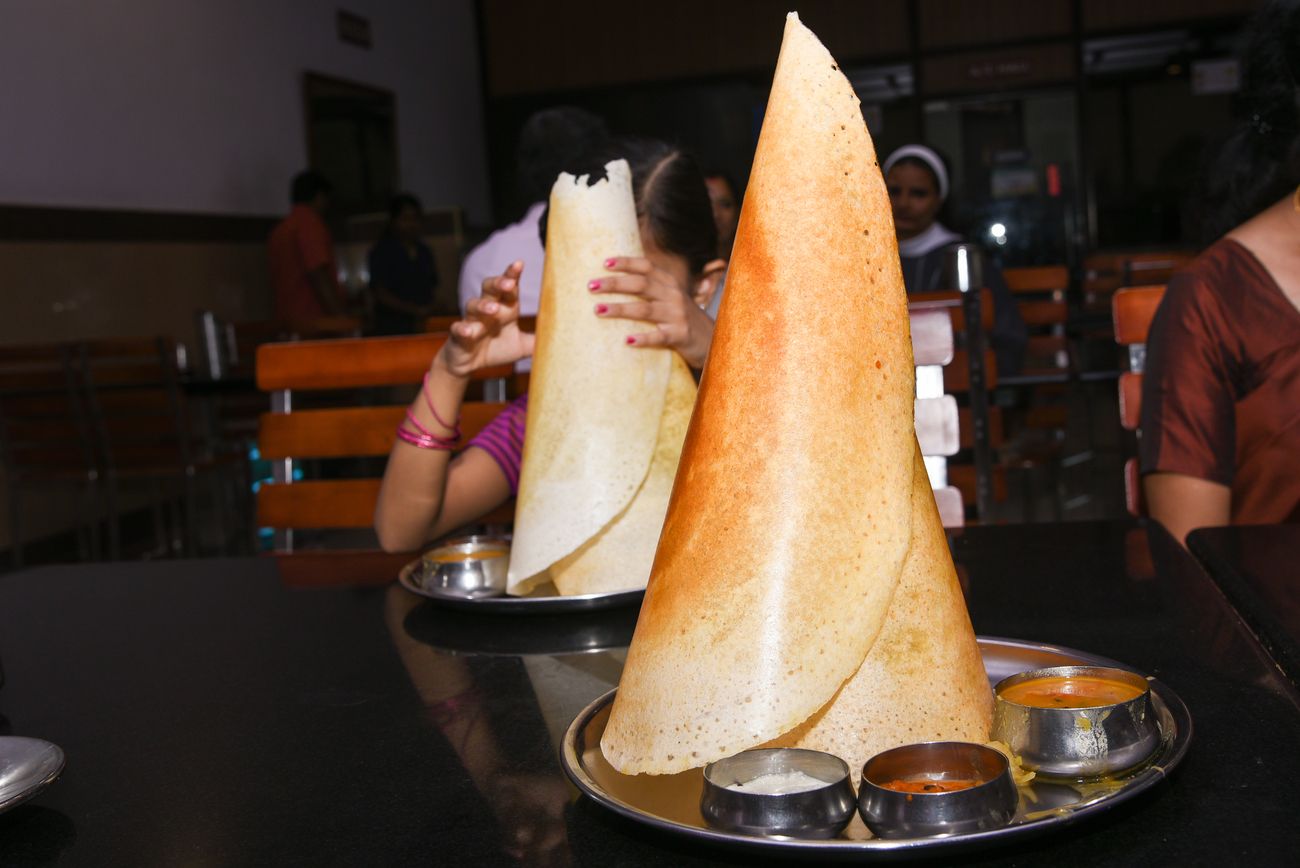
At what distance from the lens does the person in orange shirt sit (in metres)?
6.69

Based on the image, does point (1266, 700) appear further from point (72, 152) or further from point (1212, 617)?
point (72, 152)

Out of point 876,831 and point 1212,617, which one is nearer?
point 876,831

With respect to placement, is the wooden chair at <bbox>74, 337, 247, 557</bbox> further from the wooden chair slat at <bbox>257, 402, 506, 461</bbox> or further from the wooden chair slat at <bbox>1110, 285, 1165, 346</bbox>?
the wooden chair slat at <bbox>1110, 285, 1165, 346</bbox>

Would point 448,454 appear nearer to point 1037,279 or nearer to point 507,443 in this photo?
point 507,443

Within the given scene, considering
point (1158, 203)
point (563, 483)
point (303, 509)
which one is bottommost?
point (303, 509)

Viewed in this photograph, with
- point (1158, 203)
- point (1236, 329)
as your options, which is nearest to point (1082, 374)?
point (1236, 329)

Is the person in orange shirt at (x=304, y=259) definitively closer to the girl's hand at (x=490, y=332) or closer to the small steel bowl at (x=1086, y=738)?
the girl's hand at (x=490, y=332)

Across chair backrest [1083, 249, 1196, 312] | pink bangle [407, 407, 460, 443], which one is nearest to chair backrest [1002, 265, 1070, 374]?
chair backrest [1083, 249, 1196, 312]

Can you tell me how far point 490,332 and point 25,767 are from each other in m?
0.72

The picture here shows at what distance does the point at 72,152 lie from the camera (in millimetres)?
5676

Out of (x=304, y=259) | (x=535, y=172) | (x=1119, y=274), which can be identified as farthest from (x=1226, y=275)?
(x=304, y=259)

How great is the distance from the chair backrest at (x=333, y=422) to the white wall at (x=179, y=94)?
3978 millimetres

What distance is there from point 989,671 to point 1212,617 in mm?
223

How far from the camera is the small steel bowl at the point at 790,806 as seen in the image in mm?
494
